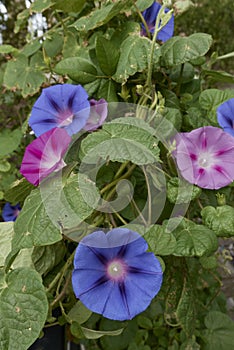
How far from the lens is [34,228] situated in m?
0.65

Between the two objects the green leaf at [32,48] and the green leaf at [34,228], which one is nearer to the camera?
the green leaf at [34,228]

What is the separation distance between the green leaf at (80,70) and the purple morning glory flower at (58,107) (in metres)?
0.05

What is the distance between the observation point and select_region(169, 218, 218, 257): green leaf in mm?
691

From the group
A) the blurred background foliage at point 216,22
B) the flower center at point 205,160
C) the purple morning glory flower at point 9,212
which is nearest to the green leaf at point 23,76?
the purple morning glory flower at point 9,212

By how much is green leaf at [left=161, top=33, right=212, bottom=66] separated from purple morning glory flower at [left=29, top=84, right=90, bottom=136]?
16cm

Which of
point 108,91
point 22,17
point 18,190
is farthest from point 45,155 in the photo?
point 22,17

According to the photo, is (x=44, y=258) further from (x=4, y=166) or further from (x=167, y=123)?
(x=4, y=166)

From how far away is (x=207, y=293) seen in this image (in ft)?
4.34

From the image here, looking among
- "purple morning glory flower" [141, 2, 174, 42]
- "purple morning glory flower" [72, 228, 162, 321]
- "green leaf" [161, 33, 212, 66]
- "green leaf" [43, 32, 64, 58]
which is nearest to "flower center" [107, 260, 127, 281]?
"purple morning glory flower" [72, 228, 162, 321]

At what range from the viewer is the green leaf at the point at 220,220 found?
27.4 inches

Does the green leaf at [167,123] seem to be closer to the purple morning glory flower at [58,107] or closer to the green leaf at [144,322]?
the purple morning glory flower at [58,107]

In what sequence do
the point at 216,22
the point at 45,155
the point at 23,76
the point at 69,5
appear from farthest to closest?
the point at 216,22 < the point at 23,76 < the point at 69,5 < the point at 45,155

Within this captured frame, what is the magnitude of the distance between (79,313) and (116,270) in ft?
0.53

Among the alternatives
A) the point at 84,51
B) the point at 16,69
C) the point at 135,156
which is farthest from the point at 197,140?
the point at 16,69
